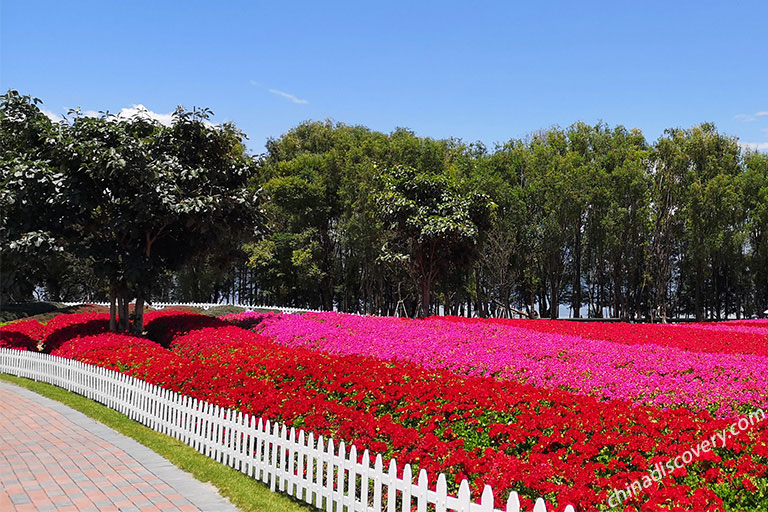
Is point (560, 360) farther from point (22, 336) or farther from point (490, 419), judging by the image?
point (22, 336)

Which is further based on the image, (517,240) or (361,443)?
(517,240)

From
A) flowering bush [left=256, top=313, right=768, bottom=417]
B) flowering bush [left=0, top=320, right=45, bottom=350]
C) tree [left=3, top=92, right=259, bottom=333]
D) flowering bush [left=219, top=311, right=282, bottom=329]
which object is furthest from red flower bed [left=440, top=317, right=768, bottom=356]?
flowering bush [left=0, top=320, right=45, bottom=350]

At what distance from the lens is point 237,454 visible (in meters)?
7.25

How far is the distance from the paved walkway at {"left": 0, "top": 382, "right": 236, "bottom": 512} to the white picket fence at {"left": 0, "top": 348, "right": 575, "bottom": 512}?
0.61 meters

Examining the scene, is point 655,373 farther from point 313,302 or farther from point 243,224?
point 313,302

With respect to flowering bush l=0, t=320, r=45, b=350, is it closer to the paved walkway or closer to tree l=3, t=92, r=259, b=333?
tree l=3, t=92, r=259, b=333

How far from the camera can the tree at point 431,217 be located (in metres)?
24.4

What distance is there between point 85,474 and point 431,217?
18.9 m

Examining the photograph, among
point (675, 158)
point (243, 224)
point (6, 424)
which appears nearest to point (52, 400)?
point (6, 424)

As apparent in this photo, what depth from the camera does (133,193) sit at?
683 inches

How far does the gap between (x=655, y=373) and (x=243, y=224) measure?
41.7 ft

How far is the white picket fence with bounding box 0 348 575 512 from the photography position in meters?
4.66

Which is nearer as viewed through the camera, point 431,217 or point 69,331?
point 69,331

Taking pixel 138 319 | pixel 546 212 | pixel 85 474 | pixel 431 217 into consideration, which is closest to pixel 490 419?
pixel 85 474
